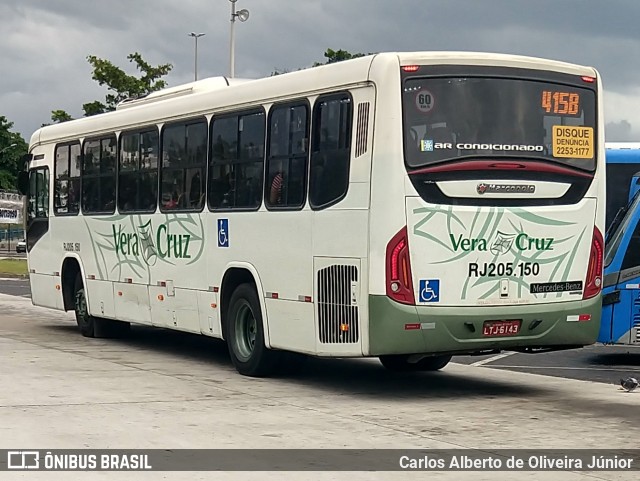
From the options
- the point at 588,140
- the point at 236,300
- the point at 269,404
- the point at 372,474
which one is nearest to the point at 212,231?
the point at 236,300

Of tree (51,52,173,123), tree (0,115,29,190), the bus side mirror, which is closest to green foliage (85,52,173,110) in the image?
tree (51,52,173,123)

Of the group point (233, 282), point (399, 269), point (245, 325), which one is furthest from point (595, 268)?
point (233, 282)

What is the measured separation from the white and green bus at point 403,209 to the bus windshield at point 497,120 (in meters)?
0.01

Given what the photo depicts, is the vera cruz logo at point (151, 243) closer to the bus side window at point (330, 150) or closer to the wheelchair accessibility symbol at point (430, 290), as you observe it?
the bus side window at point (330, 150)

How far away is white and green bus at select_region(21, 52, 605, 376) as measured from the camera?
1220 cm

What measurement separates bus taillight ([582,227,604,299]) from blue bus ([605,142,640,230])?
3.60m

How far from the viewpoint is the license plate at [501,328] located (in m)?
12.6

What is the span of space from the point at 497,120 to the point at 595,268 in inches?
81.9

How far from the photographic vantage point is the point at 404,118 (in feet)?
39.9

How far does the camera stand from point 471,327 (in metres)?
12.5

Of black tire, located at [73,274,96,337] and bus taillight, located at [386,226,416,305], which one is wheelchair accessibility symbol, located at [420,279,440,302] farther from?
black tire, located at [73,274,96,337]

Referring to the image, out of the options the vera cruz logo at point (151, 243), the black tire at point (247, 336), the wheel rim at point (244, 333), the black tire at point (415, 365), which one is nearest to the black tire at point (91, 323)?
the vera cruz logo at point (151, 243)

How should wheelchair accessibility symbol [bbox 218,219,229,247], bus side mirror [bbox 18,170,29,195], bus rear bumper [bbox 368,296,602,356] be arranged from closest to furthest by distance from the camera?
bus rear bumper [bbox 368,296,602,356] < wheelchair accessibility symbol [bbox 218,219,229,247] < bus side mirror [bbox 18,170,29,195]

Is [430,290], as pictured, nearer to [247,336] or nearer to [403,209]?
[403,209]
